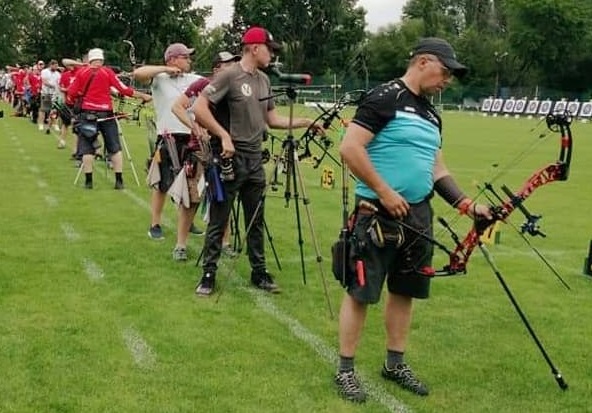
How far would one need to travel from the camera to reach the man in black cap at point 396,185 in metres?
4.54

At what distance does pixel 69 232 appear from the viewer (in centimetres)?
937

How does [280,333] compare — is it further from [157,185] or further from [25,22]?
[25,22]

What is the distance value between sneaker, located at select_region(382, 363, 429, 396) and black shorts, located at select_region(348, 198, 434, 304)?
17.6 inches

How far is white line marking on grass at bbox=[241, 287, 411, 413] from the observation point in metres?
4.79

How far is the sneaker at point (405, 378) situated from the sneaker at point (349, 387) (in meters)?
0.27

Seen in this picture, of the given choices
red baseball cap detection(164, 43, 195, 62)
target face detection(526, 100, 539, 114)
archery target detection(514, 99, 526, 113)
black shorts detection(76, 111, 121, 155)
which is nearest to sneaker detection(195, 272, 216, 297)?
red baseball cap detection(164, 43, 195, 62)

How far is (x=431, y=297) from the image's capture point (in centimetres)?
709

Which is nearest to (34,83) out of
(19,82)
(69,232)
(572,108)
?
(19,82)

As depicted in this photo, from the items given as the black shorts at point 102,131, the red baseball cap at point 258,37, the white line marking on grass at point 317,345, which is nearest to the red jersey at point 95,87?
the black shorts at point 102,131

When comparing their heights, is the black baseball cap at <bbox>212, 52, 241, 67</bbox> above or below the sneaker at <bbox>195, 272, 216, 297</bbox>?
above

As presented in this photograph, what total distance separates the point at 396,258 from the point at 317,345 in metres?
1.13

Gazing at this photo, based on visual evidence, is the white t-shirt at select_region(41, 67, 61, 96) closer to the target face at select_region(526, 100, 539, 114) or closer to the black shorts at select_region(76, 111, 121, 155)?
the black shorts at select_region(76, 111, 121, 155)

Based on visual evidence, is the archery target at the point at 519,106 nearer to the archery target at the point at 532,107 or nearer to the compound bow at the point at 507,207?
the archery target at the point at 532,107

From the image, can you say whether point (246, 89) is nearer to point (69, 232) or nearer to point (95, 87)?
point (69, 232)
